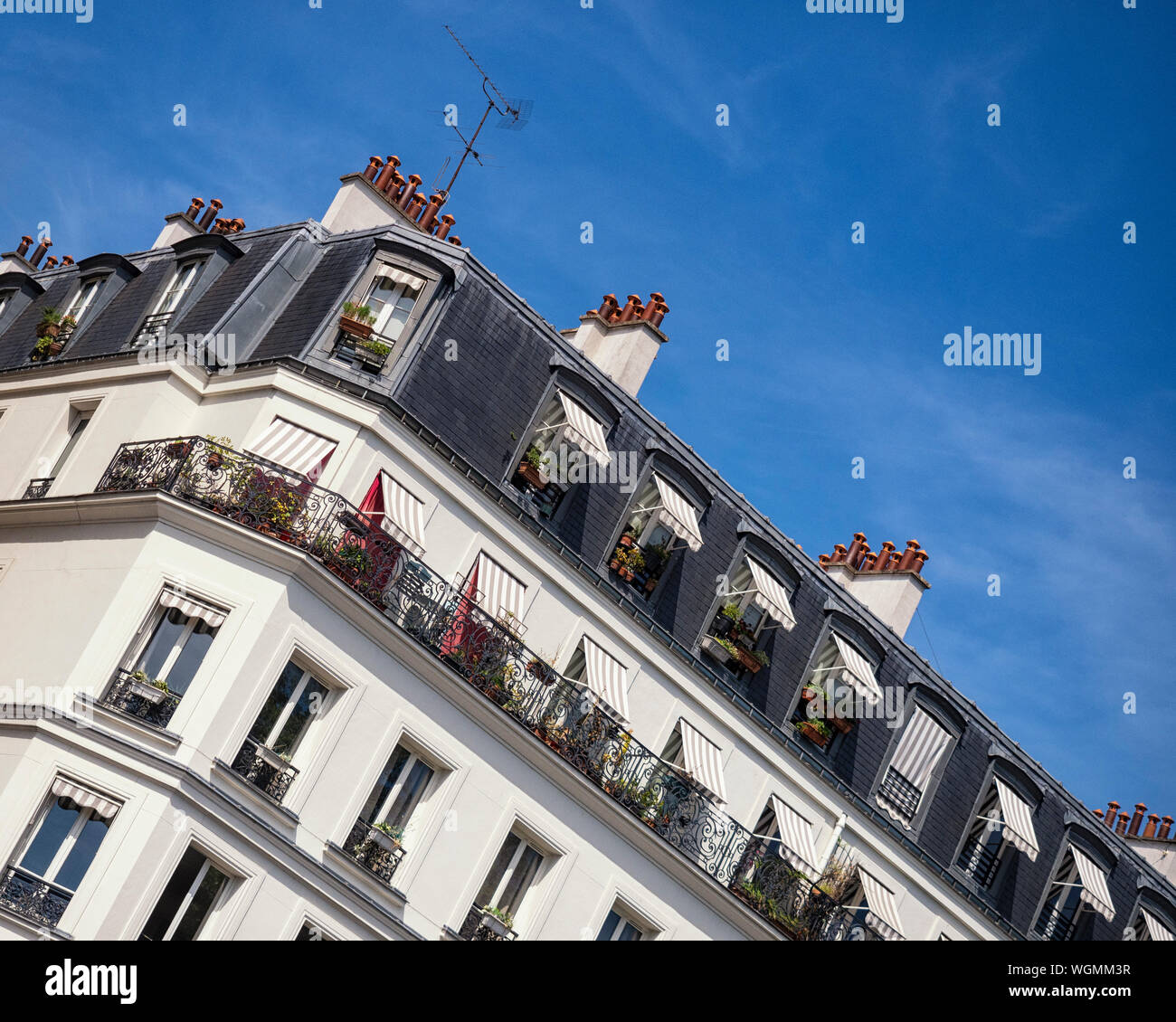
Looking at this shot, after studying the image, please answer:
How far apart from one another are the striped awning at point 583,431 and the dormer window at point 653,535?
142cm

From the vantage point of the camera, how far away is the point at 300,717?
65.3ft

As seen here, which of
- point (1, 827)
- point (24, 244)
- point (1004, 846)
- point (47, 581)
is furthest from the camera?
point (24, 244)

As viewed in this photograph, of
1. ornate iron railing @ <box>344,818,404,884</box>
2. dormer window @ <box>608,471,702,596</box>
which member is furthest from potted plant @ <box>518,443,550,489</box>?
ornate iron railing @ <box>344,818,404,884</box>

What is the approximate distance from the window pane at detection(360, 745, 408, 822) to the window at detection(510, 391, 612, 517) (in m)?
4.77

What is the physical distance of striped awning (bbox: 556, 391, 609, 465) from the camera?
75.7 feet

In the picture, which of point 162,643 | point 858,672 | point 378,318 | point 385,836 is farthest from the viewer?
point 858,672

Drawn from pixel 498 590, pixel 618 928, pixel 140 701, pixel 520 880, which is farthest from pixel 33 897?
pixel 618 928

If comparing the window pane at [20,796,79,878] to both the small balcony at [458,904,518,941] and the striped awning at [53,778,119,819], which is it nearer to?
the striped awning at [53,778,119,819]

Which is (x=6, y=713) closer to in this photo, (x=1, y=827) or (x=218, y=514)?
(x=1, y=827)

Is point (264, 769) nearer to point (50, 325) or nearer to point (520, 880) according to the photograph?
point (520, 880)

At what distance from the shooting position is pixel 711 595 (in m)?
25.1

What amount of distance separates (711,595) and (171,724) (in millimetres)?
10083

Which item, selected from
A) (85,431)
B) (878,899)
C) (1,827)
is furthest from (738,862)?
(85,431)

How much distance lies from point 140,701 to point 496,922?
6182 millimetres
